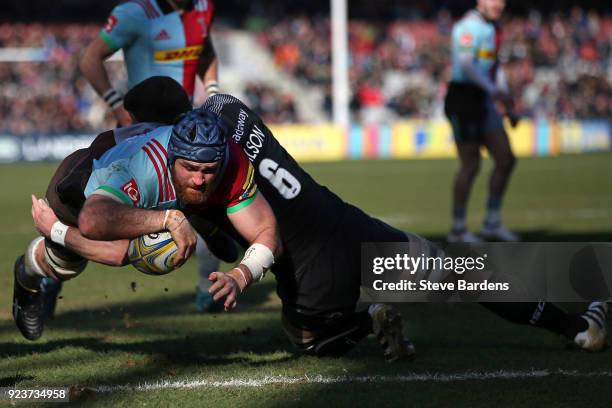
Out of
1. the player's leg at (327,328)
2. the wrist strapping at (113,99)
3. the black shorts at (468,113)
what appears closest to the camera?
the player's leg at (327,328)

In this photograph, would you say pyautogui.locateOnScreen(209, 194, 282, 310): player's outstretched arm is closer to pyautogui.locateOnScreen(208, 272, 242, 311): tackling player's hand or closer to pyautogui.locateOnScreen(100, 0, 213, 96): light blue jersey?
pyautogui.locateOnScreen(208, 272, 242, 311): tackling player's hand

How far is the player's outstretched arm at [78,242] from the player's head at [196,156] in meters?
0.37

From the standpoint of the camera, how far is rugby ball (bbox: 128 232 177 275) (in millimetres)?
4031

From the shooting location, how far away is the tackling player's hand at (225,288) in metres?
3.90

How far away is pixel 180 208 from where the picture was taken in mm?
4371

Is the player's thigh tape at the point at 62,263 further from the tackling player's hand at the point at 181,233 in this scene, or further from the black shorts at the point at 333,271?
the tackling player's hand at the point at 181,233

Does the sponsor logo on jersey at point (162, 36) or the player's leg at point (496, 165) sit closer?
the sponsor logo on jersey at point (162, 36)

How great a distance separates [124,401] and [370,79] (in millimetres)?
28202

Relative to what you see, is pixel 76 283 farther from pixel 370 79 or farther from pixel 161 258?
pixel 370 79

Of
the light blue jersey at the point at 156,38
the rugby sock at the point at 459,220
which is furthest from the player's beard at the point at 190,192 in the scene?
the rugby sock at the point at 459,220

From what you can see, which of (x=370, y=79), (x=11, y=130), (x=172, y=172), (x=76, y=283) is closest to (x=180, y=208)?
(x=172, y=172)

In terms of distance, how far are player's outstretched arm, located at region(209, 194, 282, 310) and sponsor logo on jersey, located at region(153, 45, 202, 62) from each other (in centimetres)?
285

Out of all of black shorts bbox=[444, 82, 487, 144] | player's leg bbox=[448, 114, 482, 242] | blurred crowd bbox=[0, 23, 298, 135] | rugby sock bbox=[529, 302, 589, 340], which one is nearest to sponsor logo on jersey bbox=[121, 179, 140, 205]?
rugby sock bbox=[529, 302, 589, 340]

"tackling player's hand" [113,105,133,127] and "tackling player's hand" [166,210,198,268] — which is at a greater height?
"tackling player's hand" [166,210,198,268]
